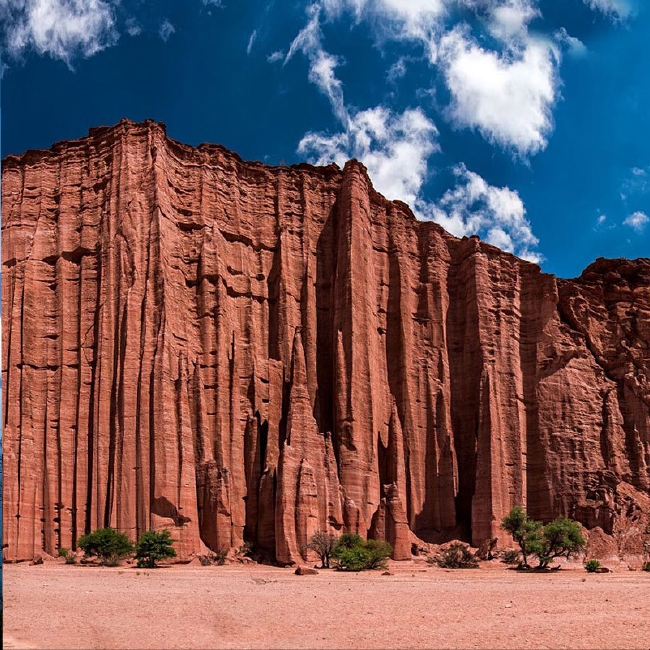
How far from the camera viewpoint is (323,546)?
114 feet

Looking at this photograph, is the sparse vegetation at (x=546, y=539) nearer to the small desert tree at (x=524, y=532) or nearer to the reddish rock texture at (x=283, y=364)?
the small desert tree at (x=524, y=532)

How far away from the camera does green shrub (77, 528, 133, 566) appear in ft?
113

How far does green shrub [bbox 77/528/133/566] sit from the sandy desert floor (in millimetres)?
6774

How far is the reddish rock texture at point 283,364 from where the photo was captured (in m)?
39.5

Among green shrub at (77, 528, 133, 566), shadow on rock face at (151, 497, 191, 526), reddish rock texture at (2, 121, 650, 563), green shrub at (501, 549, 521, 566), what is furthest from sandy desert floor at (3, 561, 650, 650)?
reddish rock texture at (2, 121, 650, 563)

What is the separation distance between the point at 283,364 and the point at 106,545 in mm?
15984

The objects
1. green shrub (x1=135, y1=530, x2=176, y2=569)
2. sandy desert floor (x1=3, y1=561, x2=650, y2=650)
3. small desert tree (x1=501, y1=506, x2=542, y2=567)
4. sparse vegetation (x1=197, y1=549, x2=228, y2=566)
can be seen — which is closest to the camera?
sandy desert floor (x1=3, y1=561, x2=650, y2=650)

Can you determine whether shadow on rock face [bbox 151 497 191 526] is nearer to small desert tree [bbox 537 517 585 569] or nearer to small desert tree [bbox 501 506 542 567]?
small desert tree [bbox 501 506 542 567]

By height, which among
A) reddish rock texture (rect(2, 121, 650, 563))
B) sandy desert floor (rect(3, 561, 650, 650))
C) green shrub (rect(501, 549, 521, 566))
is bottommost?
green shrub (rect(501, 549, 521, 566))

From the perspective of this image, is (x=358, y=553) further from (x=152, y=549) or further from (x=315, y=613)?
(x=315, y=613)

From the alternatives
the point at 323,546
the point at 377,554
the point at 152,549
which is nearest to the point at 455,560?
the point at 377,554

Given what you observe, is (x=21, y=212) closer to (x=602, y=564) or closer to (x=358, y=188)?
(x=358, y=188)

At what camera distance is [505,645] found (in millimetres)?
12719

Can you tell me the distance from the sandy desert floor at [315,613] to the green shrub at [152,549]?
229 inches
